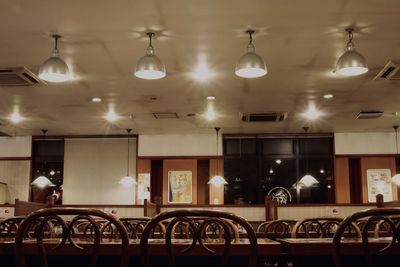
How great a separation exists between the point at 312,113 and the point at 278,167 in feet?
10.1

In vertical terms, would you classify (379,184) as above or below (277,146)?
below

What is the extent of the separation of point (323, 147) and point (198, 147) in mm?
3300

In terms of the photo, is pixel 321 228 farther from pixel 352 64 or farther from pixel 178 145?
pixel 178 145

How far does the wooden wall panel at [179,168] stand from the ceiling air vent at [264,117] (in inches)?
114

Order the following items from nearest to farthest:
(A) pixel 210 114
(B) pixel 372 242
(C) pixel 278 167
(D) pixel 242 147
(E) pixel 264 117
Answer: (B) pixel 372 242
(A) pixel 210 114
(E) pixel 264 117
(D) pixel 242 147
(C) pixel 278 167

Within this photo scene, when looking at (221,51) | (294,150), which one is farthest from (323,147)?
(221,51)

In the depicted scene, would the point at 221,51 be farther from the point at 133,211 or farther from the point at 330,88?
the point at 133,211

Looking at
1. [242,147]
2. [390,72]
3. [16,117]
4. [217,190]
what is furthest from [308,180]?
[16,117]

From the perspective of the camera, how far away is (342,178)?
13102 millimetres

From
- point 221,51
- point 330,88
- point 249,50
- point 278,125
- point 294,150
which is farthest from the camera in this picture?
point 294,150

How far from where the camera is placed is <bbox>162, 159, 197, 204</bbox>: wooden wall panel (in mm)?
13469

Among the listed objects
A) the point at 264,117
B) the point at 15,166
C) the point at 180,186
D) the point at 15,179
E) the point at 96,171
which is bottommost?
the point at 180,186

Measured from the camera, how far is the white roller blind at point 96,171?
1342cm

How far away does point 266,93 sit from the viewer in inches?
350
